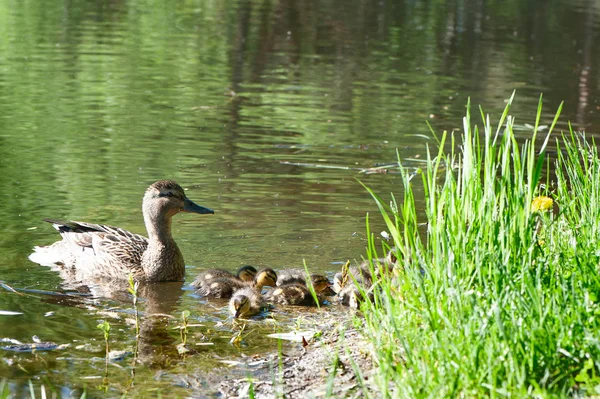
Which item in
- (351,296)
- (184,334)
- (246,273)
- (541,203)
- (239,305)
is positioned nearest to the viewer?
(541,203)

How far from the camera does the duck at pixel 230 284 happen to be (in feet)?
21.8

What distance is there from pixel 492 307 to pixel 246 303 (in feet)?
7.80

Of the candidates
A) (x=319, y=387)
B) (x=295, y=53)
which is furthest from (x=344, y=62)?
(x=319, y=387)

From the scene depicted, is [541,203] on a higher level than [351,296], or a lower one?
higher

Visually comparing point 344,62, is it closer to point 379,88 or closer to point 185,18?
point 379,88

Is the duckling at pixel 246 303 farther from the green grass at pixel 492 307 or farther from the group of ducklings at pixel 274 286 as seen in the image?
the green grass at pixel 492 307

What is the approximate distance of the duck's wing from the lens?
24.4 feet

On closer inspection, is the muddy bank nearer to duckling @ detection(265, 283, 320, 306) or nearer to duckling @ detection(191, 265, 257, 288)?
duckling @ detection(265, 283, 320, 306)

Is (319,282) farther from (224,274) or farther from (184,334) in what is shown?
(184,334)

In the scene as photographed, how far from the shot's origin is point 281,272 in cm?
705

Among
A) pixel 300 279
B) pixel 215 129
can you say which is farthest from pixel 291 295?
pixel 215 129

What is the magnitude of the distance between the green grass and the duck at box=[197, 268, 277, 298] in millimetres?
1745

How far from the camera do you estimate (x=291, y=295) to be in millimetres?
6676

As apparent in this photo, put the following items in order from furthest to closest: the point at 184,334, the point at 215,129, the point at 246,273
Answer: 1. the point at 215,129
2. the point at 246,273
3. the point at 184,334
